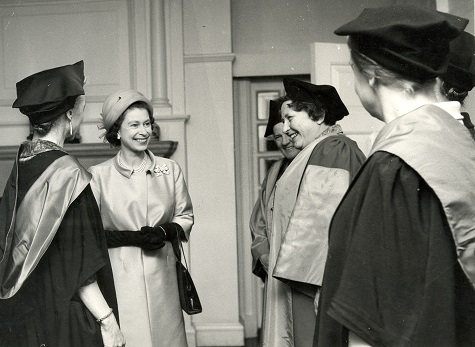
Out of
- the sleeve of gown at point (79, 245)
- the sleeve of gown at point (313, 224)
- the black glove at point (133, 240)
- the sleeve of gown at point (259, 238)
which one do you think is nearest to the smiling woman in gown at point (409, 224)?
the sleeve of gown at point (79, 245)

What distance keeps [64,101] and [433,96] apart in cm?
101

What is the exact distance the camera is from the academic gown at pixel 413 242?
1080 millimetres

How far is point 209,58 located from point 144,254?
1.82 m

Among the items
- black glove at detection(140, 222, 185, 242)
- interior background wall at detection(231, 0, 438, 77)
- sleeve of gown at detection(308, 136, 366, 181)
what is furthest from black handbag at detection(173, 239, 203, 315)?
interior background wall at detection(231, 0, 438, 77)

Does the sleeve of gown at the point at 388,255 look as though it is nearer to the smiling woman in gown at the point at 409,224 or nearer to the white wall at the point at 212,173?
the smiling woman in gown at the point at 409,224

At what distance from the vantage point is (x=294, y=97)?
2.37m

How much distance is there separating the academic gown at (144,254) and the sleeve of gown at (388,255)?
1.35m

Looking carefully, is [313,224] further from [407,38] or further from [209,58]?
[209,58]

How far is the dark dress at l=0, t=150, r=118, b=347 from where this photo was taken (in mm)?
1611

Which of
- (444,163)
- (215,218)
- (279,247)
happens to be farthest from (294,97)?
(215,218)

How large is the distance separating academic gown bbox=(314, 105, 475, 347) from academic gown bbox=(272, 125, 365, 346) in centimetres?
92

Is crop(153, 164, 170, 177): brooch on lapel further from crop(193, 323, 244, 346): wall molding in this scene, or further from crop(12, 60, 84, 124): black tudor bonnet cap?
crop(193, 323, 244, 346): wall molding

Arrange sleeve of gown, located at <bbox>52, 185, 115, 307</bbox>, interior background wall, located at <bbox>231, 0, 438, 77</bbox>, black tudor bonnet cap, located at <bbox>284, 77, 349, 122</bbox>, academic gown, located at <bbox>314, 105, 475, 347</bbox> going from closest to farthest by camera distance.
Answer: academic gown, located at <bbox>314, 105, 475, 347</bbox>, sleeve of gown, located at <bbox>52, 185, 115, 307</bbox>, black tudor bonnet cap, located at <bbox>284, 77, 349, 122</bbox>, interior background wall, located at <bbox>231, 0, 438, 77</bbox>

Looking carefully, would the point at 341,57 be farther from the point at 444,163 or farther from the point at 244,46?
the point at 444,163
